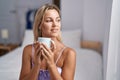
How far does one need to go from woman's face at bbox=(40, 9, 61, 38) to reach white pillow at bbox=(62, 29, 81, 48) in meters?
1.52

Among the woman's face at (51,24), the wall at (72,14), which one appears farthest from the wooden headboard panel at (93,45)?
the woman's face at (51,24)

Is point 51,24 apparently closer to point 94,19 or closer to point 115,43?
point 115,43

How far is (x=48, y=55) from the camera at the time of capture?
Answer: 1.20 m

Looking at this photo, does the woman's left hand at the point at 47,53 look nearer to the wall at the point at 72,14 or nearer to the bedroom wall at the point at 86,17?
the bedroom wall at the point at 86,17

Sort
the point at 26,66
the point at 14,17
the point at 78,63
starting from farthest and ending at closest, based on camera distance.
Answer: the point at 14,17 → the point at 78,63 → the point at 26,66

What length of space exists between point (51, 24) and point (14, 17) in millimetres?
2831

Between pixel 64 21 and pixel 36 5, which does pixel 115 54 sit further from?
pixel 36 5

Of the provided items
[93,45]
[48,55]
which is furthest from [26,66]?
[93,45]

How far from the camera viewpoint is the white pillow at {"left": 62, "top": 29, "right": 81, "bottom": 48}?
2891 millimetres

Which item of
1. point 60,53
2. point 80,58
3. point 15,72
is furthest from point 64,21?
point 60,53

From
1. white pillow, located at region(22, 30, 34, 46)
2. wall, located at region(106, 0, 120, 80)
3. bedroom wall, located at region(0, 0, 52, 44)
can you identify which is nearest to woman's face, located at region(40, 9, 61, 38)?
wall, located at region(106, 0, 120, 80)

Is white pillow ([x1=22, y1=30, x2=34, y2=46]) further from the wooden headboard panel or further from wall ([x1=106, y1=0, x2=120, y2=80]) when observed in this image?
wall ([x1=106, y1=0, x2=120, y2=80])

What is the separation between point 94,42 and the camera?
298 cm

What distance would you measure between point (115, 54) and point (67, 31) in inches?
65.4
